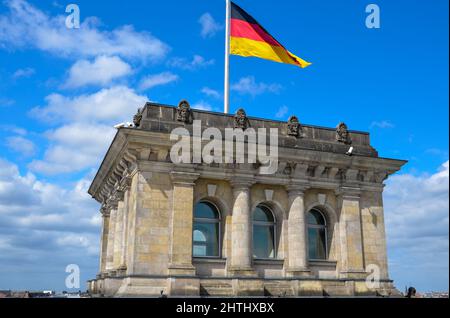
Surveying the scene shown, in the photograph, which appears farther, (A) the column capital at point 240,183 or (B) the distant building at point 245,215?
(A) the column capital at point 240,183

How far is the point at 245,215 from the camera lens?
84.7ft

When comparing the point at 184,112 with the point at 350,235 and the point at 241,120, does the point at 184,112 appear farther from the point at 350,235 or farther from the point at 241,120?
the point at 350,235

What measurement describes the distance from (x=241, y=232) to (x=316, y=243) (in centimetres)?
539

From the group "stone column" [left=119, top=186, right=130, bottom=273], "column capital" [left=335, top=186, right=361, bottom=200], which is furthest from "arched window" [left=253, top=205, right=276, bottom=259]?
"stone column" [left=119, top=186, right=130, bottom=273]

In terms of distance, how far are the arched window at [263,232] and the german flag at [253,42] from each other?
9.44 m

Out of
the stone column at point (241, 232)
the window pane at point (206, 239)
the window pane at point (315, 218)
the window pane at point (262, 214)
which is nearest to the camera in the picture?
the stone column at point (241, 232)

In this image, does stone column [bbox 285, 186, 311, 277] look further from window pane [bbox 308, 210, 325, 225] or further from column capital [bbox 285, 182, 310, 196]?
window pane [bbox 308, 210, 325, 225]

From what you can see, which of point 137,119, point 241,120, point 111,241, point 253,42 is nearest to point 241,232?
point 241,120

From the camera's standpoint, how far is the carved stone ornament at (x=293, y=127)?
2814 centimetres

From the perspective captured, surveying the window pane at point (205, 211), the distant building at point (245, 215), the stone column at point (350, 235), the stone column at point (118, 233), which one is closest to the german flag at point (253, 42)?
the distant building at point (245, 215)

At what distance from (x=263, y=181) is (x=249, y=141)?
2.25 m

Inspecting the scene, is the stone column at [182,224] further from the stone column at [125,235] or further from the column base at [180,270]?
the stone column at [125,235]

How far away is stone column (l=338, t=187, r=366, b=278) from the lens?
27.5m
